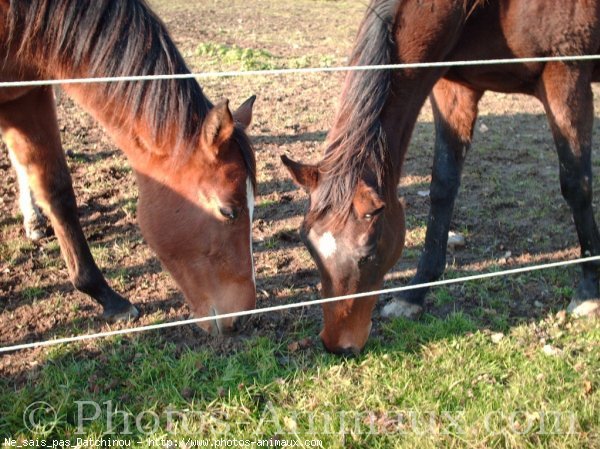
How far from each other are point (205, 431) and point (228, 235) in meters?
0.95

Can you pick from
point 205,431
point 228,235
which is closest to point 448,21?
point 228,235

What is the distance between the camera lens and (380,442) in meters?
2.61

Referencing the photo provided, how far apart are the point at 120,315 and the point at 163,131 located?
1.38 m

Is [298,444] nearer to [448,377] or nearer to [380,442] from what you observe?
[380,442]

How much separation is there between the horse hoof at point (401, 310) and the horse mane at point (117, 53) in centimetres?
171

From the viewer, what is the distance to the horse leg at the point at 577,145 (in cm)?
343

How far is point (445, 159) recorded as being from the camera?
3.95 m

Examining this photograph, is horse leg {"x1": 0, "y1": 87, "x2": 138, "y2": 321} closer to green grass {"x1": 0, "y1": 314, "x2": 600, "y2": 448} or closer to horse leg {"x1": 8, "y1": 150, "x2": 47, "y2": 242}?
green grass {"x1": 0, "y1": 314, "x2": 600, "y2": 448}

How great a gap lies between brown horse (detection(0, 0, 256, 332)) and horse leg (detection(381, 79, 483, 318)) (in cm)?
158

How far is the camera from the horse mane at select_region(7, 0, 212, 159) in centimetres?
282

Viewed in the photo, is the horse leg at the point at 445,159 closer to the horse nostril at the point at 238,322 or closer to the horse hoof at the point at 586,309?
the horse hoof at the point at 586,309

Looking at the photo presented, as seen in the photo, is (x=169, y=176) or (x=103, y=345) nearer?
(x=169, y=176)

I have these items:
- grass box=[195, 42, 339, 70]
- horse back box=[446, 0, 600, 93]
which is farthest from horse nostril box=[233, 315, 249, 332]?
grass box=[195, 42, 339, 70]

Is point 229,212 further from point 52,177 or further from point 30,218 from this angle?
point 30,218
